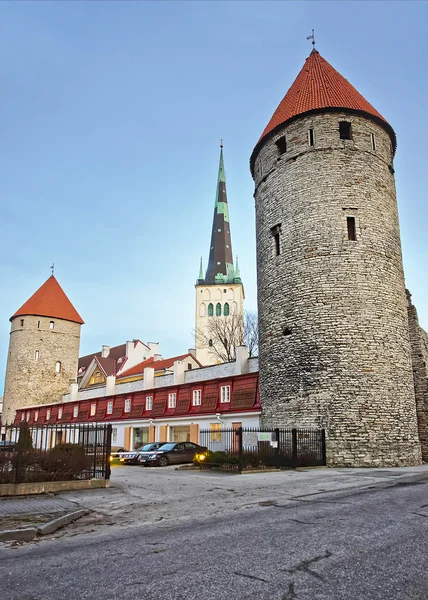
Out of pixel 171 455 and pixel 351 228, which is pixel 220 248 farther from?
pixel 351 228

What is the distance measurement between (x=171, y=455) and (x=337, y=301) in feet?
34.4

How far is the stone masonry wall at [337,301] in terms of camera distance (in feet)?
60.3

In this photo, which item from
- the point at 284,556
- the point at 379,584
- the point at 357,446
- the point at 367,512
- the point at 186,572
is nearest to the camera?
the point at 379,584

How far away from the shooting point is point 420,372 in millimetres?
22203

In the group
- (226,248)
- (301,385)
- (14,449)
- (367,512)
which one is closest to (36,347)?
(226,248)

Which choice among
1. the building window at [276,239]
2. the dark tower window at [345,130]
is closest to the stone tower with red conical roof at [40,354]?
the building window at [276,239]

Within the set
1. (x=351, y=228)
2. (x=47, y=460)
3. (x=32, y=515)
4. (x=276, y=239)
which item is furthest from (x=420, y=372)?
(x=32, y=515)

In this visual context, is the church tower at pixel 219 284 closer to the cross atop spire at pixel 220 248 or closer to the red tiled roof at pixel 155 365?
the cross atop spire at pixel 220 248

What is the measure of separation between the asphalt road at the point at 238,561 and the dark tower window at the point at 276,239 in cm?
1492

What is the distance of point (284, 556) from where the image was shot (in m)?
5.17

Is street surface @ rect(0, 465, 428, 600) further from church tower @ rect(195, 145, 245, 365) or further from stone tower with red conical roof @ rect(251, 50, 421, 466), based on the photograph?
church tower @ rect(195, 145, 245, 365)

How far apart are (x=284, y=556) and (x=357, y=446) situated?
45.1ft

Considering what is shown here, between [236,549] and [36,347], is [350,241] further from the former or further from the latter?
[36,347]

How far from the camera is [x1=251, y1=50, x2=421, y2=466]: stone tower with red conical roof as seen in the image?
60.4 feet
